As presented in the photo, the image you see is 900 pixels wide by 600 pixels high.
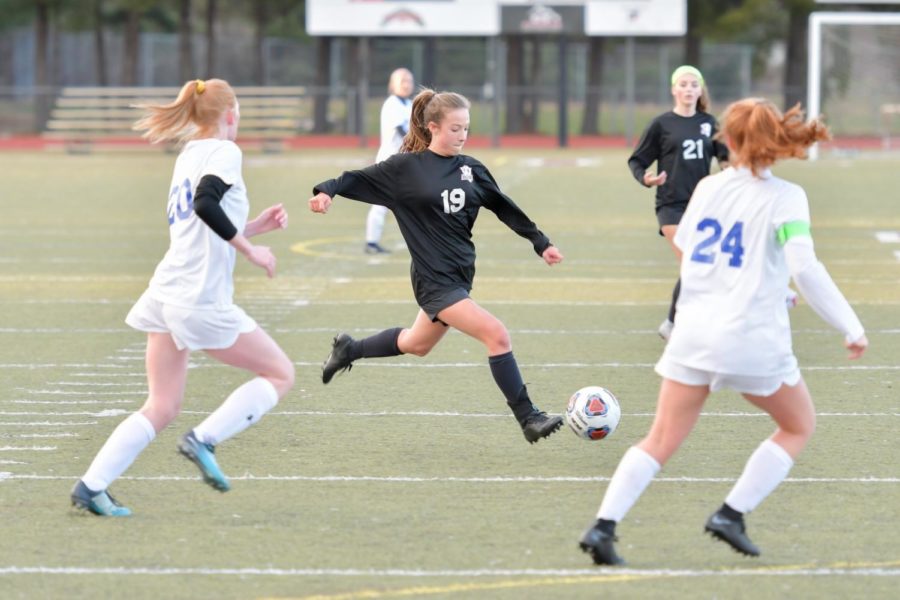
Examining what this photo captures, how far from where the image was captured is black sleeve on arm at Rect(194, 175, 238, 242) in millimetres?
5652

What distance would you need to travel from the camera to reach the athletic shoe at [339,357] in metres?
8.30

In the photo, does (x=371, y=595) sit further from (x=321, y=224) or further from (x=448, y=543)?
(x=321, y=224)

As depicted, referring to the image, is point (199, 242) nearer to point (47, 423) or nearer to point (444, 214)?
point (444, 214)

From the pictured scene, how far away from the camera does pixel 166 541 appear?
225 inches

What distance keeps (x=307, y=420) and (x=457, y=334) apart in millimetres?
3154

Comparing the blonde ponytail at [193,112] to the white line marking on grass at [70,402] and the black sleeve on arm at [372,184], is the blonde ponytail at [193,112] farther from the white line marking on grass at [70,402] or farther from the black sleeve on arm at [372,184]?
the white line marking on grass at [70,402]

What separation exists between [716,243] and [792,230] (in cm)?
25

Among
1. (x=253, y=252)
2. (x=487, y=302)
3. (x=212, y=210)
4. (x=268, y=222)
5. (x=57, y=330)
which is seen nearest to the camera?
(x=212, y=210)

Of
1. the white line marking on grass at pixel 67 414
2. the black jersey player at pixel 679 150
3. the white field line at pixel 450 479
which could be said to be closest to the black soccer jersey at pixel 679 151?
the black jersey player at pixel 679 150

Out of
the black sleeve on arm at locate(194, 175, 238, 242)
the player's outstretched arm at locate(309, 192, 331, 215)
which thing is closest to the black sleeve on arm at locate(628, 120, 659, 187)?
the player's outstretched arm at locate(309, 192, 331, 215)

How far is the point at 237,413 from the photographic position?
593 cm

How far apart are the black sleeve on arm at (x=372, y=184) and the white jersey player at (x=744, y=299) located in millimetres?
2168

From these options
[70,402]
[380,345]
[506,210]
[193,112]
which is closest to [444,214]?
[506,210]

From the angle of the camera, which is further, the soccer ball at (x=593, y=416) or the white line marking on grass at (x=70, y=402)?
the white line marking on grass at (x=70, y=402)
